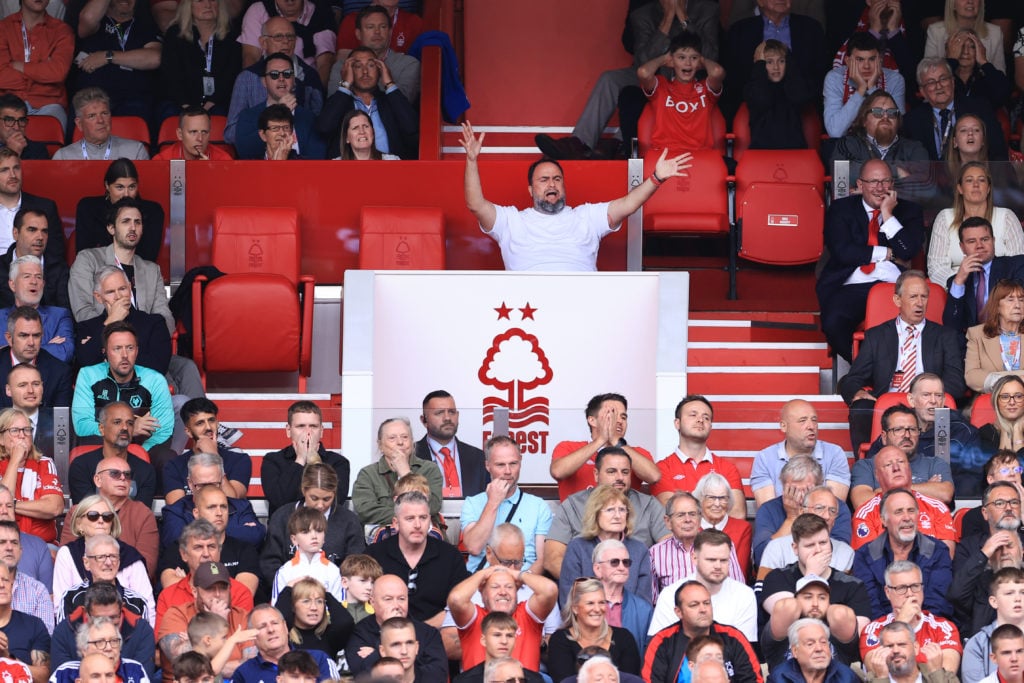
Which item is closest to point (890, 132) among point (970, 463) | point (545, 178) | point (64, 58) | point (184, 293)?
point (545, 178)

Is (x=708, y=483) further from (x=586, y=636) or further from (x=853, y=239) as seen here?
(x=853, y=239)

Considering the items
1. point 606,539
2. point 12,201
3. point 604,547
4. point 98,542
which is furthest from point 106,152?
point 604,547

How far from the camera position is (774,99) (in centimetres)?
1312

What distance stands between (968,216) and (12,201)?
517 centimetres

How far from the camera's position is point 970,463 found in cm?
1012

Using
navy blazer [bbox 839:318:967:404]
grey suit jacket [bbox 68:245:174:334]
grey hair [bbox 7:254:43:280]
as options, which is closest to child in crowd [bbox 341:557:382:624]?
grey suit jacket [bbox 68:245:174:334]

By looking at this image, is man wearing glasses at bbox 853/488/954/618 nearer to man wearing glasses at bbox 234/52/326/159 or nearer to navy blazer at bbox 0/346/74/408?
navy blazer at bbox 0/346/74/408

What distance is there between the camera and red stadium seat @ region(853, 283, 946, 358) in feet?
38.0

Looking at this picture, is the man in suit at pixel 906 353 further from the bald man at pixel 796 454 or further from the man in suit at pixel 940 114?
the man in suit at pixel 940 114

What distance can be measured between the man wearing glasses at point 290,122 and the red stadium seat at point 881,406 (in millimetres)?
3904

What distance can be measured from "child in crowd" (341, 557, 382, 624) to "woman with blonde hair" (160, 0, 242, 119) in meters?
4.90

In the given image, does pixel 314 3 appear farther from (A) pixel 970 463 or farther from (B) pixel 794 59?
(A) pixel 970 463

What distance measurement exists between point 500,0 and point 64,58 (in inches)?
113

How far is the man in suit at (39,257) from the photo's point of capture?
11.6 metres
